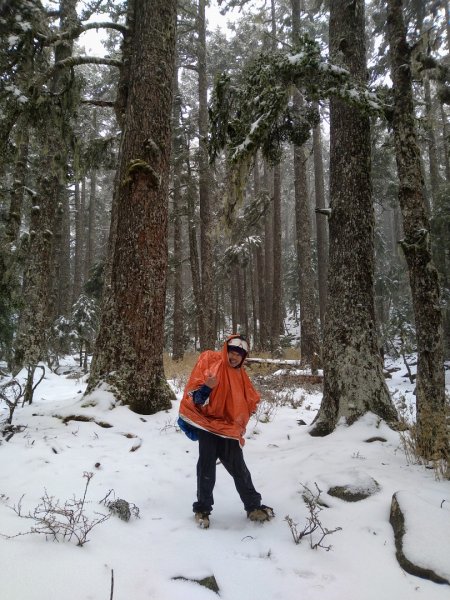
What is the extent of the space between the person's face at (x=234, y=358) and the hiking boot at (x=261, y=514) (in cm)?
126

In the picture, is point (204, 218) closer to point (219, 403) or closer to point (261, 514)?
point (219, 403)

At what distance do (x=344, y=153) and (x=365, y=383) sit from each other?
11.0 ft

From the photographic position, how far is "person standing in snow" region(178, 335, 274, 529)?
3631mm

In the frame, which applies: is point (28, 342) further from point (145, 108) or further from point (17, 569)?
point (17, 569)

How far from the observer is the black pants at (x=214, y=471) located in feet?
11.8

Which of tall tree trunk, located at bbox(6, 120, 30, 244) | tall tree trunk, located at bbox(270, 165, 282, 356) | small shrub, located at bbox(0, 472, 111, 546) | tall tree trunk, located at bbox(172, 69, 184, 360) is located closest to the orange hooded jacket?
small shrub, located at bbox(0, 472, 111, 546)

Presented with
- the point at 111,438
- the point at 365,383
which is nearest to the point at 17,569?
the point at 111,438

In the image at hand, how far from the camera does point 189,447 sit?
17.8 ft

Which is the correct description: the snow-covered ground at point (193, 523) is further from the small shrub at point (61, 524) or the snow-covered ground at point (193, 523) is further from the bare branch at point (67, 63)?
the bare branch at point (67, 63)

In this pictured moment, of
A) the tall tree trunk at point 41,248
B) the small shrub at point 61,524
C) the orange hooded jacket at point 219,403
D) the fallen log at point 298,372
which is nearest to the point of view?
the small shrub at point 61,524

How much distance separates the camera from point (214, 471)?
3707 mm

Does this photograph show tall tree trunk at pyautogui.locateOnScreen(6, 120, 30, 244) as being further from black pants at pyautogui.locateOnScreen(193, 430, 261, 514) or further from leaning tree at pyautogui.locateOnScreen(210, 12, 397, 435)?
black pants at pyautogui.locateOnScreen(193, 430, 261, 514)

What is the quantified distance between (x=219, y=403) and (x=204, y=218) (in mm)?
12135

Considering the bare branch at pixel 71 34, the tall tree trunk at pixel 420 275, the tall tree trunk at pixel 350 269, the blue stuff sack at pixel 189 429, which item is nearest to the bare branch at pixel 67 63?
the bare branch at pixel 71 34
